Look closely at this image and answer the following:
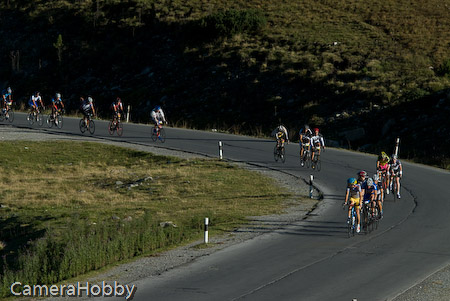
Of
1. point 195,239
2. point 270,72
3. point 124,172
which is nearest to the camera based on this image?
point 195,239

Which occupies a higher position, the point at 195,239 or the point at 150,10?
the point at 150,10

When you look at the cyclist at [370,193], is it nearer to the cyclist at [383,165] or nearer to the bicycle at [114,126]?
the cyclist at [383,165]

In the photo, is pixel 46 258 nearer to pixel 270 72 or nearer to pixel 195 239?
pixel 195 239

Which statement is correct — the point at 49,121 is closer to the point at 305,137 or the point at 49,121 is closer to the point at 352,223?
the point at 305,137

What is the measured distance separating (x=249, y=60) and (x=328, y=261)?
38018 mm

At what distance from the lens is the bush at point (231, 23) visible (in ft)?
182

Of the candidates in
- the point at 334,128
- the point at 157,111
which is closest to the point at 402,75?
the point at 334,128

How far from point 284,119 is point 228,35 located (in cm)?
1473

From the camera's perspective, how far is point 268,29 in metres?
56.5

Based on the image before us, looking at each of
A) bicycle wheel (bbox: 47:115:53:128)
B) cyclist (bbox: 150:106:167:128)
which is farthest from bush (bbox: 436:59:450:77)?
bicycle wheel (bbox: 47:115:53:128)

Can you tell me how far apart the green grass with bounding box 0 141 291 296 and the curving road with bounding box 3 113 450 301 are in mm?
2175

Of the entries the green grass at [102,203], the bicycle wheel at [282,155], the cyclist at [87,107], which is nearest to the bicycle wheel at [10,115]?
the green grass at [102,203]

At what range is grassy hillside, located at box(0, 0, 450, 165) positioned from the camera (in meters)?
42.8

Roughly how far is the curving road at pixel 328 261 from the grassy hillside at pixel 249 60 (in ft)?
48.2
